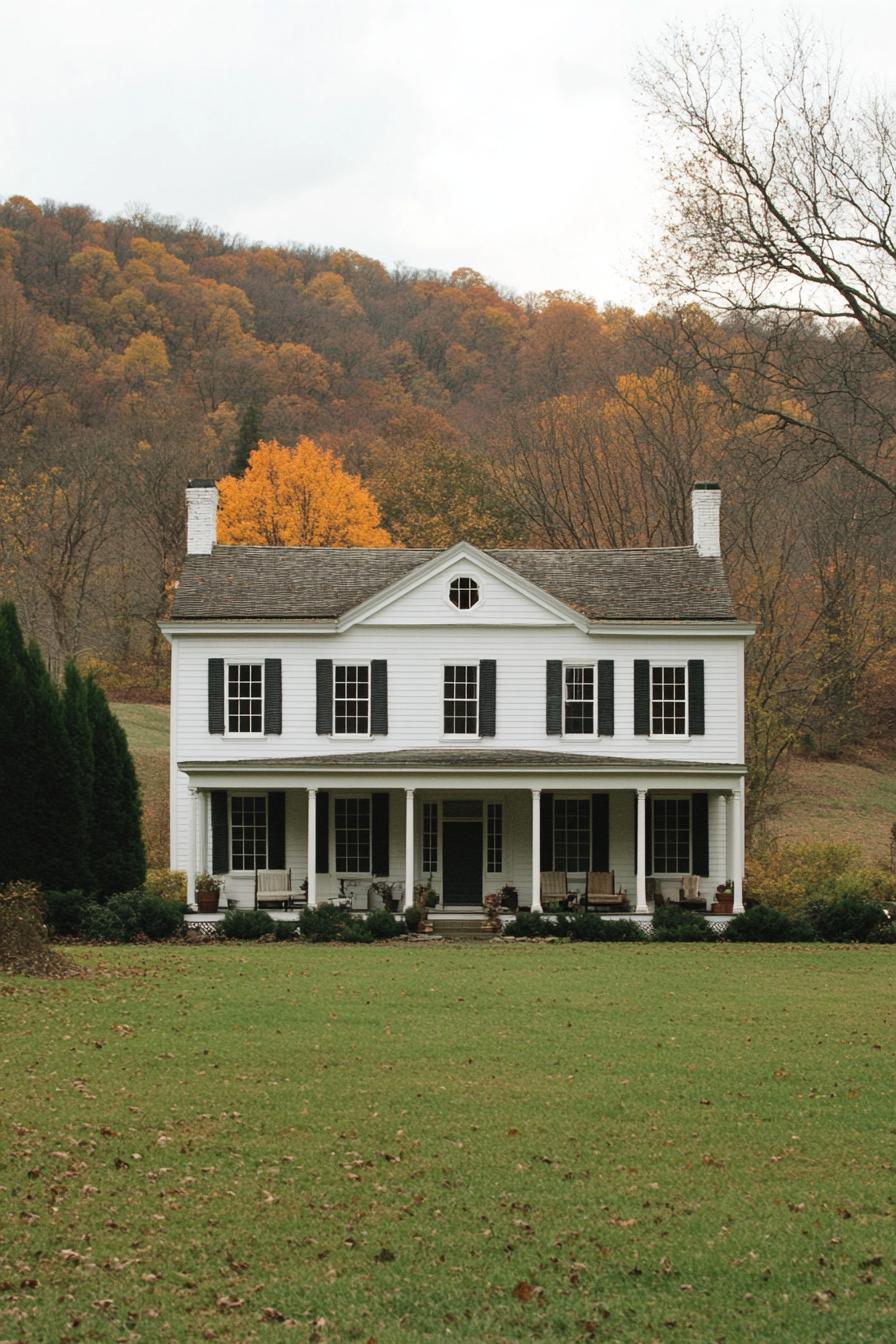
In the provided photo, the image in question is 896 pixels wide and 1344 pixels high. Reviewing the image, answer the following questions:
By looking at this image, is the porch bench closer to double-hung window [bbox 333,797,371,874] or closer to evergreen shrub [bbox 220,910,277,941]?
double-hung window [bbox 333,797,371,874]

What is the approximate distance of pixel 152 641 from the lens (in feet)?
191

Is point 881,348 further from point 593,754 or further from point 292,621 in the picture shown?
point 292,621

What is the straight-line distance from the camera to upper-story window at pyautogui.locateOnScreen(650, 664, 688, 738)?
32250 millimetres

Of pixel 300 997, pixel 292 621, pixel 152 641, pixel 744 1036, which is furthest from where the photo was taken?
pixel 152 641

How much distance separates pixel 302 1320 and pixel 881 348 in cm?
2290

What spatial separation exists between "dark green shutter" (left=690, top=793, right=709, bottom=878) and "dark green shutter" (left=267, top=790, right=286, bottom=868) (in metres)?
8.49

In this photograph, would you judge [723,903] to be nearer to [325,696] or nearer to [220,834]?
[325,696]

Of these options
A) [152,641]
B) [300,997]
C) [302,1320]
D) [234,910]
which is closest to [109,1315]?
[302,1320]

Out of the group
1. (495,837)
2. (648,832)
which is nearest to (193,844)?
(495,837)

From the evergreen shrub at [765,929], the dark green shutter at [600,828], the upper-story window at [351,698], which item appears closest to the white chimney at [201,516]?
the upper-story window at [351,698]

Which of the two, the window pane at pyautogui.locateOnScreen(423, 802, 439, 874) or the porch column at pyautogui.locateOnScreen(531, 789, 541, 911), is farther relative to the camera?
the window pane at pyautogui.locateOnScreen(423, 802, 439, 874)

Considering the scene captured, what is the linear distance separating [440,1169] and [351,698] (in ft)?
73.6

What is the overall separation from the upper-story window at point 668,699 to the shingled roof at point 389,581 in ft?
3.67

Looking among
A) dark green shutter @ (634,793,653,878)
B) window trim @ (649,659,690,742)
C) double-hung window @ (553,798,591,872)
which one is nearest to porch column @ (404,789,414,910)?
double-hung window @ (553,798,591,872)
